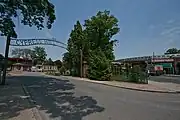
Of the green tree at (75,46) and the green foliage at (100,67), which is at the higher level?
the green tree at (75,46)

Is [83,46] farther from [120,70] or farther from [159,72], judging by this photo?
[159,72]

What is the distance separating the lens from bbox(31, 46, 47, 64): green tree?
112 meters

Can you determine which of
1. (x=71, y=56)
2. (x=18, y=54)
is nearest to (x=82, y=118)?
(x=71, y=56)

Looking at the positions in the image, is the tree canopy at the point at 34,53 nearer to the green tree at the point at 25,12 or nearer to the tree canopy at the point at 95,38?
the tree canopy at the point at 95,38

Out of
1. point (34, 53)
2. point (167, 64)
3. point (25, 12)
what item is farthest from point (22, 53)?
point (25, 12)

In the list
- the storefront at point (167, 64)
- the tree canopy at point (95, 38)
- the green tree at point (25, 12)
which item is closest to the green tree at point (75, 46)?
the tree canopy at point (95, 38)

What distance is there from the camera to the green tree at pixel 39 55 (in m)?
112

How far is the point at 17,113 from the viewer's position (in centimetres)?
797

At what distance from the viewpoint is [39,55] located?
11569 cm

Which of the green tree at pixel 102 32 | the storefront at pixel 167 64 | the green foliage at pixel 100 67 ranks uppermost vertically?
the green tree at pixel 102 32

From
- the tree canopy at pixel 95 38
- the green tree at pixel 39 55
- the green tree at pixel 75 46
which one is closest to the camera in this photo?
the tree canopy at pixel 95 38

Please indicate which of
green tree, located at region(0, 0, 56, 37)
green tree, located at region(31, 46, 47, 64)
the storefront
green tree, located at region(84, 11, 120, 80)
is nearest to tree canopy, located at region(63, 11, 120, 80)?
green tree, located at region(84, 11, 120, 80)

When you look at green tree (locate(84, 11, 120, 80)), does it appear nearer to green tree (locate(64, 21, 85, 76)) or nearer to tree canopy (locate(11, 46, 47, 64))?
green tree (locate(64, 21, 85, 76))

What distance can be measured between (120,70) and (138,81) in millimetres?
4393
